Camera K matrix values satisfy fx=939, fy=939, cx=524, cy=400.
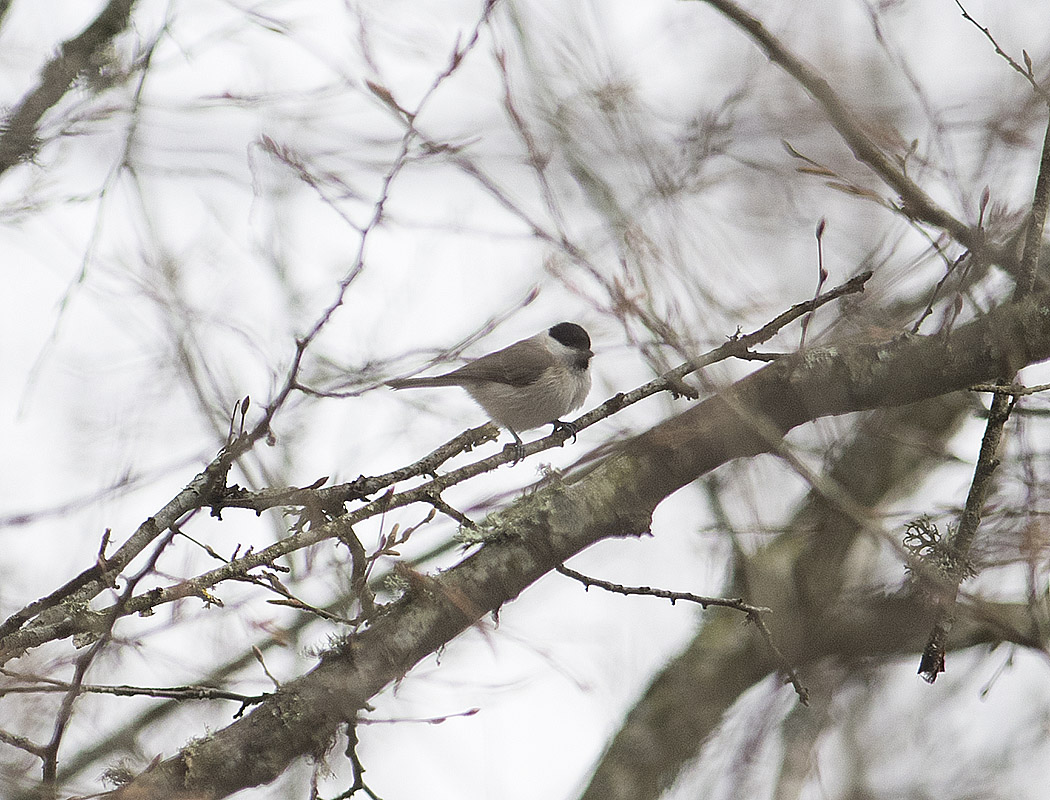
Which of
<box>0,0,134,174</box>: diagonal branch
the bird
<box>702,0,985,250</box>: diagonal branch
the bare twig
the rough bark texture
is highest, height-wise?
<box>0,0,134,174</box>: diagonal branch

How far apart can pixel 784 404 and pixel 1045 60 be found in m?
1.28

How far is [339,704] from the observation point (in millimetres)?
2391

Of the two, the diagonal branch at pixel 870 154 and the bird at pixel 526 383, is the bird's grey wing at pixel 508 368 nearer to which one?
the bird at pixel 526 383

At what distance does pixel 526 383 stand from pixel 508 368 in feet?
→ 0.43

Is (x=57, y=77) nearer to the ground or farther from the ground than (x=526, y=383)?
farther from the ground

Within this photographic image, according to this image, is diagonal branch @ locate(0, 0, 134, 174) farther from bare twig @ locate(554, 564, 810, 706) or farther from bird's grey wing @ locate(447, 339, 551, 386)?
bare twig @ locate(554, 564, 810, 706)

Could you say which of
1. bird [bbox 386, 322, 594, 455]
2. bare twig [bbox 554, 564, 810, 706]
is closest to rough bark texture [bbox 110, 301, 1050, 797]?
bare twig [bbox 554, 564, 810, 706]

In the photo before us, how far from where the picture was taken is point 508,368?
487cm

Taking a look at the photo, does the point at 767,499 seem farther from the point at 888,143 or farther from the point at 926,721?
the point at 926,721

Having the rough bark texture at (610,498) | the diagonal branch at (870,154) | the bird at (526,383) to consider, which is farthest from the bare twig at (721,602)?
the bird at (526,383)

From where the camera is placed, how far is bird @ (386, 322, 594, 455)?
4.80 meters

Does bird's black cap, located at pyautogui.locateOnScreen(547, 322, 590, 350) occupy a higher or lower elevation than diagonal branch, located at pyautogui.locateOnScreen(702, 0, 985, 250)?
higher

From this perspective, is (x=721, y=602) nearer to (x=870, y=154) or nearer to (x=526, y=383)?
(x=870, y=154)

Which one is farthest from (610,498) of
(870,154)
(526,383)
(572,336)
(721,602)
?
(572,336)
